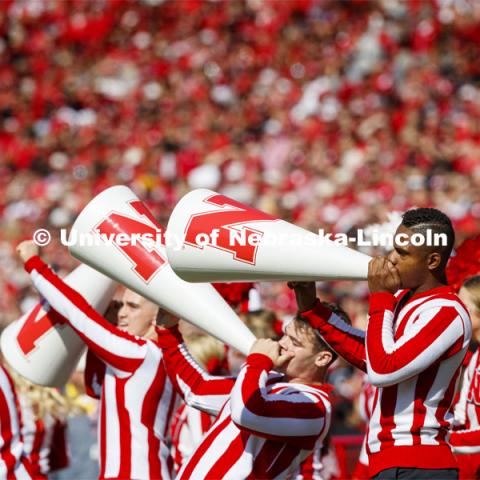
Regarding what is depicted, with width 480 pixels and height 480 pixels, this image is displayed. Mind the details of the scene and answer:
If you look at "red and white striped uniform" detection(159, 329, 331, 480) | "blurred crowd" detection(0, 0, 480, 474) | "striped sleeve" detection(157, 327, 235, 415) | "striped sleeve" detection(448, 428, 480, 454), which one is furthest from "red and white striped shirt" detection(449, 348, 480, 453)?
"blurred crowd" detection(0, 0, 480, 474)

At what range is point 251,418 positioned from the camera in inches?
117

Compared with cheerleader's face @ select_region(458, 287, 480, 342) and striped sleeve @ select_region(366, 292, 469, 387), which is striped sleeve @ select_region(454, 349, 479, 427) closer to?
cheerleader's face @ select_region(458, 287, 480, 342)

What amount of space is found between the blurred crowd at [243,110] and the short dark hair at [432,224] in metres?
5.07

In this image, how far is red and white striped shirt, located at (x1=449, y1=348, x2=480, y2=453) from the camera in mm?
3676

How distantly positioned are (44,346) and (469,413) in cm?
155

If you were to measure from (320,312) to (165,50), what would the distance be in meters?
11.3

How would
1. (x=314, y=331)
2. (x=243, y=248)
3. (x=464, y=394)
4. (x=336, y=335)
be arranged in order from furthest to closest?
(x=464, y=394) < (x=314, y=331) < (x=336, y=335) < (x=243, y=248)

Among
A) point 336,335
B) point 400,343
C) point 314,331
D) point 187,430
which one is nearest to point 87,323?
point 314,331

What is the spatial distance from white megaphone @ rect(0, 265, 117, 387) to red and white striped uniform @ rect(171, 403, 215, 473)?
0.58m

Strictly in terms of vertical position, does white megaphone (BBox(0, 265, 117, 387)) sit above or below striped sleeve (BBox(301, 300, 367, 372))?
below

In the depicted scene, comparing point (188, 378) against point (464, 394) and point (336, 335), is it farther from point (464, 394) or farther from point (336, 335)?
point (464, 394)

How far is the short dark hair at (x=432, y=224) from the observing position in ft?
9.29

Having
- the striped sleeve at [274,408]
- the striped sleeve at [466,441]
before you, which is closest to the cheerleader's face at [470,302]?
the striped sleeve at [466,441]

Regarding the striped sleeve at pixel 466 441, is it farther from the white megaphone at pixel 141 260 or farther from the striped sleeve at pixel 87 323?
the striped sleeve at pixel 87 323
